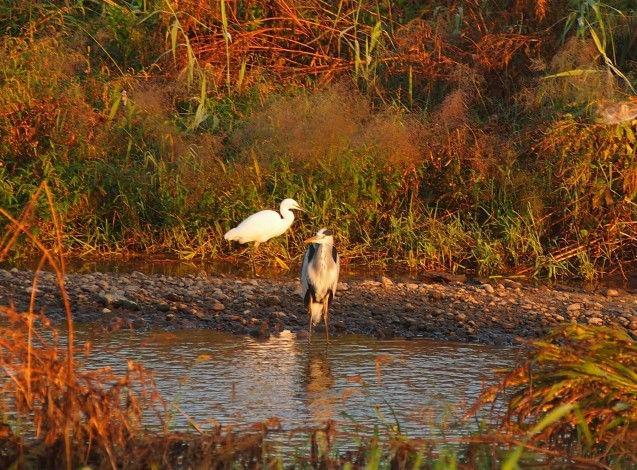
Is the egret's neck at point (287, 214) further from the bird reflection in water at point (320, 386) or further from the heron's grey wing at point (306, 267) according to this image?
the bird reflection in water at point (320, 386)

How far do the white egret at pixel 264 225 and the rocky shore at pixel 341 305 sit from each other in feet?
2.20

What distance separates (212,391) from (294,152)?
5.59 m

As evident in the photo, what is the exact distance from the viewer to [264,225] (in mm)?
10773

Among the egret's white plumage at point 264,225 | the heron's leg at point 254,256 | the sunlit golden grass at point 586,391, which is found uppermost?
the sunlit golden grass at point 586,391

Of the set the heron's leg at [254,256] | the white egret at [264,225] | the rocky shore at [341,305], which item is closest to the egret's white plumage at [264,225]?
the white egret at [264,225]

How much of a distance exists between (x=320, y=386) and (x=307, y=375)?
0.98 ft

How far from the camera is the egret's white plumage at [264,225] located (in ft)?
35.3

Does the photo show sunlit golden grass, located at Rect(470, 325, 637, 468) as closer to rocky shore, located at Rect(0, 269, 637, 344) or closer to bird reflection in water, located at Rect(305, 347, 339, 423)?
bird reflection in water, located at Rect(305, 347, 339, 423)

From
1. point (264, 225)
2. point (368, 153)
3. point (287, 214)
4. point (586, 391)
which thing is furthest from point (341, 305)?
point (586, 391)

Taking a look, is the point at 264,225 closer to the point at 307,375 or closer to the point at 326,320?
the point at 326,320

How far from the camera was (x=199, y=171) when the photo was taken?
11891 mm

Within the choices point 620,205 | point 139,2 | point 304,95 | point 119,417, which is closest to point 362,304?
point 620,205

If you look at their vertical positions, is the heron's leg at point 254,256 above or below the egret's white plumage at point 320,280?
below

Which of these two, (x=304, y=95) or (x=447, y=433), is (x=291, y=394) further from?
(x=304, y=95)
